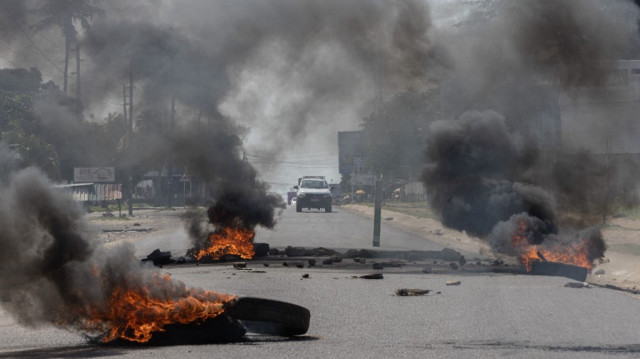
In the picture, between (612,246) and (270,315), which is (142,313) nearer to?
(270,315)

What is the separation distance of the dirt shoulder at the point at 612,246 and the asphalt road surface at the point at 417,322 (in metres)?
4.34

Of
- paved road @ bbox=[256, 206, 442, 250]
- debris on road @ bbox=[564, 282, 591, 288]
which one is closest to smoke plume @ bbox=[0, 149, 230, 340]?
debris on road @ bbox=[564, 282, 591, 288]

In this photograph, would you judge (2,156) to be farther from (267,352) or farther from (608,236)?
(608,236)

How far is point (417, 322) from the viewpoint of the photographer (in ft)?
35.4

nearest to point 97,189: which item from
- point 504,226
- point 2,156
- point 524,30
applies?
point 524,30

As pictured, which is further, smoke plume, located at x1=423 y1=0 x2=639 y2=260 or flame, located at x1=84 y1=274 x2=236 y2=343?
smoke plume, located at x1=423 y1=0 x2=639 y2=260

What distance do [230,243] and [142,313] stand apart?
505 inches

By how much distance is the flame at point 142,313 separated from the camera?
9094mm

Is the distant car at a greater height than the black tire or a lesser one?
greater

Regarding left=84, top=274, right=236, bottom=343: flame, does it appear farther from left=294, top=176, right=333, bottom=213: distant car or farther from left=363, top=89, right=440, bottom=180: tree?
left=294, top=176, right=333, bottom=213: distant car

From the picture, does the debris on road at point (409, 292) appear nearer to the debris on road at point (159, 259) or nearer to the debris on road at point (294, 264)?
the debris on road at point (294, 264)

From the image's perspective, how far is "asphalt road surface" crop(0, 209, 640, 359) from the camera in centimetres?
858

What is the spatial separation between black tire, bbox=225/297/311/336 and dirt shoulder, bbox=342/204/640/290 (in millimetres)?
9566

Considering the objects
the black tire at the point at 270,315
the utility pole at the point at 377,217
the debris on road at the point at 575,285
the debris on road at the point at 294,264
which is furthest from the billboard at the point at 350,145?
the black tire at the point at 270,315
